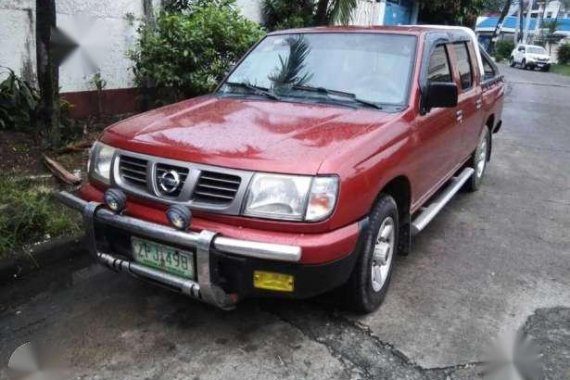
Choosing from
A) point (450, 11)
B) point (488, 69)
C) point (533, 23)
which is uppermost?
point (533, 23)

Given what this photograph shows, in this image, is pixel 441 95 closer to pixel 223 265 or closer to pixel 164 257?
pixel 223 265

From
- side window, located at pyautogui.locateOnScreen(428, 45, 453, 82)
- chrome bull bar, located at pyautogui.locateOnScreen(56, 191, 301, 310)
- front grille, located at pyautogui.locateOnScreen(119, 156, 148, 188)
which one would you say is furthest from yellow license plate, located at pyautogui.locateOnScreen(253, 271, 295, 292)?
side window, located at pyautogui.locateOnScreen(428, 45, 453, 82)

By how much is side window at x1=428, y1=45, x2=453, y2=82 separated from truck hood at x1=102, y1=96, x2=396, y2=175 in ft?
2.67

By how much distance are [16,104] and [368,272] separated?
4.10 meters

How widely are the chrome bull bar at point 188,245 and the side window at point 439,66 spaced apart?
2.02 m

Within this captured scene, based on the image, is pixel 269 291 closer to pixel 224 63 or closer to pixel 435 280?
pixel 435 280

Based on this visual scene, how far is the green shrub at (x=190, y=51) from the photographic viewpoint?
6.18 metres

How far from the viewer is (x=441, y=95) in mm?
3486

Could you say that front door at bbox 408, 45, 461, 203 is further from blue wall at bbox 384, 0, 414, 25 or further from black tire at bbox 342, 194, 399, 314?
blue wall at bbox 384, 0, 414, 25

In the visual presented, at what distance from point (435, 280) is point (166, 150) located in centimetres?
212

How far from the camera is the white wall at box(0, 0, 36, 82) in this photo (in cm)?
542

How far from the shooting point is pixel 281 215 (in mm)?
2600

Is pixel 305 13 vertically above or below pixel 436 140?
above

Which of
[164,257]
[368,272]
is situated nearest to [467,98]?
[368,272]
